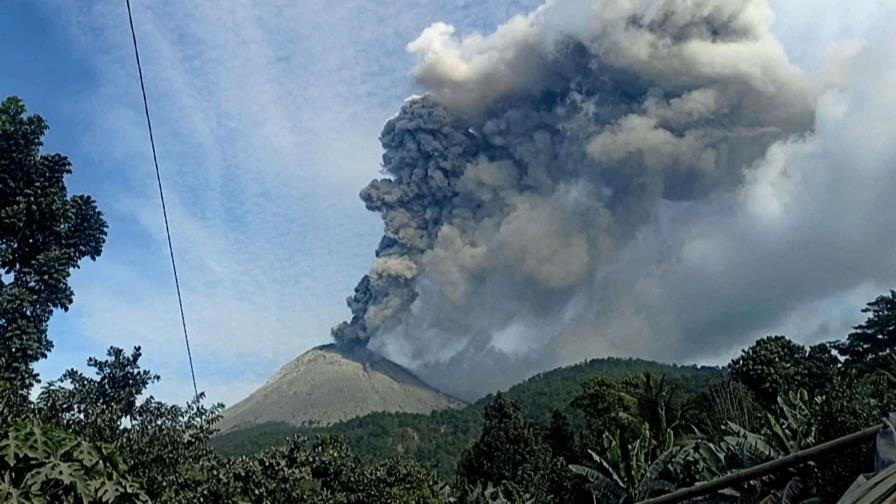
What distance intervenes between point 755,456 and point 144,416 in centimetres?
1196

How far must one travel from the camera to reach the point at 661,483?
1859 centimetres

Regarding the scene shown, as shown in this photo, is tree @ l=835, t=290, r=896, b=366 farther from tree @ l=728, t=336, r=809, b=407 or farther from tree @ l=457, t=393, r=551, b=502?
tree @ l=457, t=393, r=551, b=502

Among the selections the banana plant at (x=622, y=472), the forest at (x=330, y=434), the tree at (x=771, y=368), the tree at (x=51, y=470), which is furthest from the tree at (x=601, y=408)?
the tree at (x=51, y=470)

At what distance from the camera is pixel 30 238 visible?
22562 millimetres

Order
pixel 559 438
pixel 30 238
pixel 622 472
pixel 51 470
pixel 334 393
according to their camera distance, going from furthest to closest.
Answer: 1. pixel 334 393
2. pixel 559 438
3. pixel 30 238
4. pixel 622 472
5. pixel 51 470

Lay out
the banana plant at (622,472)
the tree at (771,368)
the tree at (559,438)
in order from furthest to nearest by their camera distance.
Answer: the tree at (559,438) → the tree at (771,368) → the banana plant at (622,472)

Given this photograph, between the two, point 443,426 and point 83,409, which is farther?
point 443,426

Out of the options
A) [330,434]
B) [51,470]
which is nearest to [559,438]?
[330,434]

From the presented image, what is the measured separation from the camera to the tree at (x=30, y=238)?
2127 centimetres

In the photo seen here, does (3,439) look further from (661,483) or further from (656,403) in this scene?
(656,403)

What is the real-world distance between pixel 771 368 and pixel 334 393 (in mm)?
114917

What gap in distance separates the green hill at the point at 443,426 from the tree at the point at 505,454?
2451 centimetres

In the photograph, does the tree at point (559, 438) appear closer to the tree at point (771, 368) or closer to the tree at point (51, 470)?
the tree at point (771, 368)

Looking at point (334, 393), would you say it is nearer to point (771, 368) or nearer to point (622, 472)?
point (771, 368)
